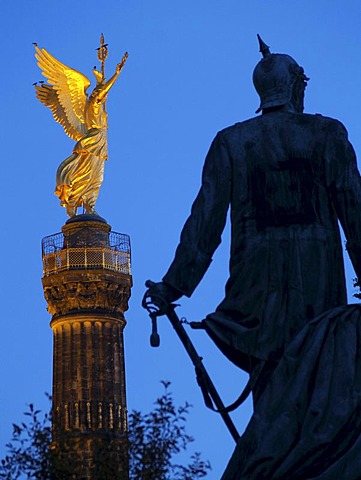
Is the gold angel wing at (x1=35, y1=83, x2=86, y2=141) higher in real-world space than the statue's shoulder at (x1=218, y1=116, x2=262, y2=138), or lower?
higher

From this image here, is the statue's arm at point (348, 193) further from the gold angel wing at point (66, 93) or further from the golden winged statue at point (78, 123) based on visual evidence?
the gold angel wing at point (66, 93)

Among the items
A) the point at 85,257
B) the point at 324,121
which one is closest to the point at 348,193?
the point at 324,121

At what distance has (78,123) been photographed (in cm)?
6675

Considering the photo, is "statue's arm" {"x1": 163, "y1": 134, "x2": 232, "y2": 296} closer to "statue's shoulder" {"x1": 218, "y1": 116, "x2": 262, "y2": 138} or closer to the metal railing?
"statue's shoulder" {"x1": 218, "y1": 116, "x2": 262, "y2": 138}

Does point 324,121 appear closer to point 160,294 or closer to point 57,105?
point 160,294

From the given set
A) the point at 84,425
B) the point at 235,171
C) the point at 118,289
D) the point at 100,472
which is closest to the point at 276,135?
the point at 235,171

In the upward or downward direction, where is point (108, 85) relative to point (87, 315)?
upward

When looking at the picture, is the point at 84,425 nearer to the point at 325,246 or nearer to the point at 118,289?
the point at 118,289

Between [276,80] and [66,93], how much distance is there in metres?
58.0

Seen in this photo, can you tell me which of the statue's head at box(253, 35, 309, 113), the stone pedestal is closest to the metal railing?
the stone pedestal

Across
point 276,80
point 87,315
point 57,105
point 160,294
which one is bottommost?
point 160,294

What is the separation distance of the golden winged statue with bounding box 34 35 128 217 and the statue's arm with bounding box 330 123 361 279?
184 ft

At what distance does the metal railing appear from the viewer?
2475 inches

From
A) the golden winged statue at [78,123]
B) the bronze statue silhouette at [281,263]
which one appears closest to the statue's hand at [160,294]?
the bronze statue silhouette at [281,263]
